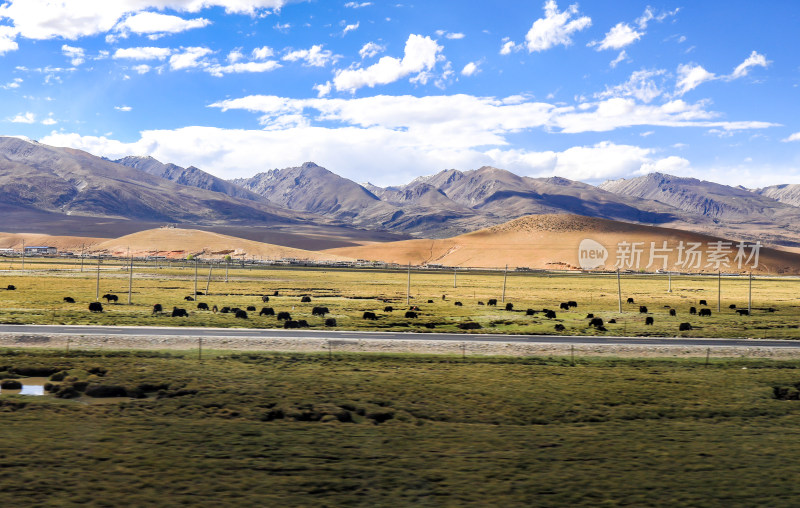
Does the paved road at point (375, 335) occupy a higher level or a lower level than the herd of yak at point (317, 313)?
lower

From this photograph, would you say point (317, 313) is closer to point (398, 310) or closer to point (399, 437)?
point (398, 310)

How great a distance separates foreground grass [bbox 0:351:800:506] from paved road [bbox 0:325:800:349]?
1104cm

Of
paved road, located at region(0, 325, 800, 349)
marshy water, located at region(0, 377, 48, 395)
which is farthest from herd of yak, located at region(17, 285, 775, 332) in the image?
marshy water, located at region(0, 377, 48, 395)

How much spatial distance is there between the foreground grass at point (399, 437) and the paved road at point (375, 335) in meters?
11.0

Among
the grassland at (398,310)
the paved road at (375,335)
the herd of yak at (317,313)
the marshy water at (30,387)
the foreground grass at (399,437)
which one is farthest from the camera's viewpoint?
the herd of yak at (317,313)

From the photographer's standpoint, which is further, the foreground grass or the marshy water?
the marshy water

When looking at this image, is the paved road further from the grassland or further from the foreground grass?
A: the foreground grass

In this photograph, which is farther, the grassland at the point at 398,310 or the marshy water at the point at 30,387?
the grassland at the point at 398,310

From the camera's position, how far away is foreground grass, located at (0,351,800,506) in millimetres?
16391

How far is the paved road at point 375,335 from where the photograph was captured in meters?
45.2

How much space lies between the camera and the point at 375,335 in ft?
158

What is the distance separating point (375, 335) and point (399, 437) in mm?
26577

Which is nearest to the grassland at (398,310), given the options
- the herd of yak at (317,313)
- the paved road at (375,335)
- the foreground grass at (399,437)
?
the herd of yak at (317,313)

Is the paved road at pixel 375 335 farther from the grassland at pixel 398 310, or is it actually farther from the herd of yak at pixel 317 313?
the herd of yak at pixel 317 313
